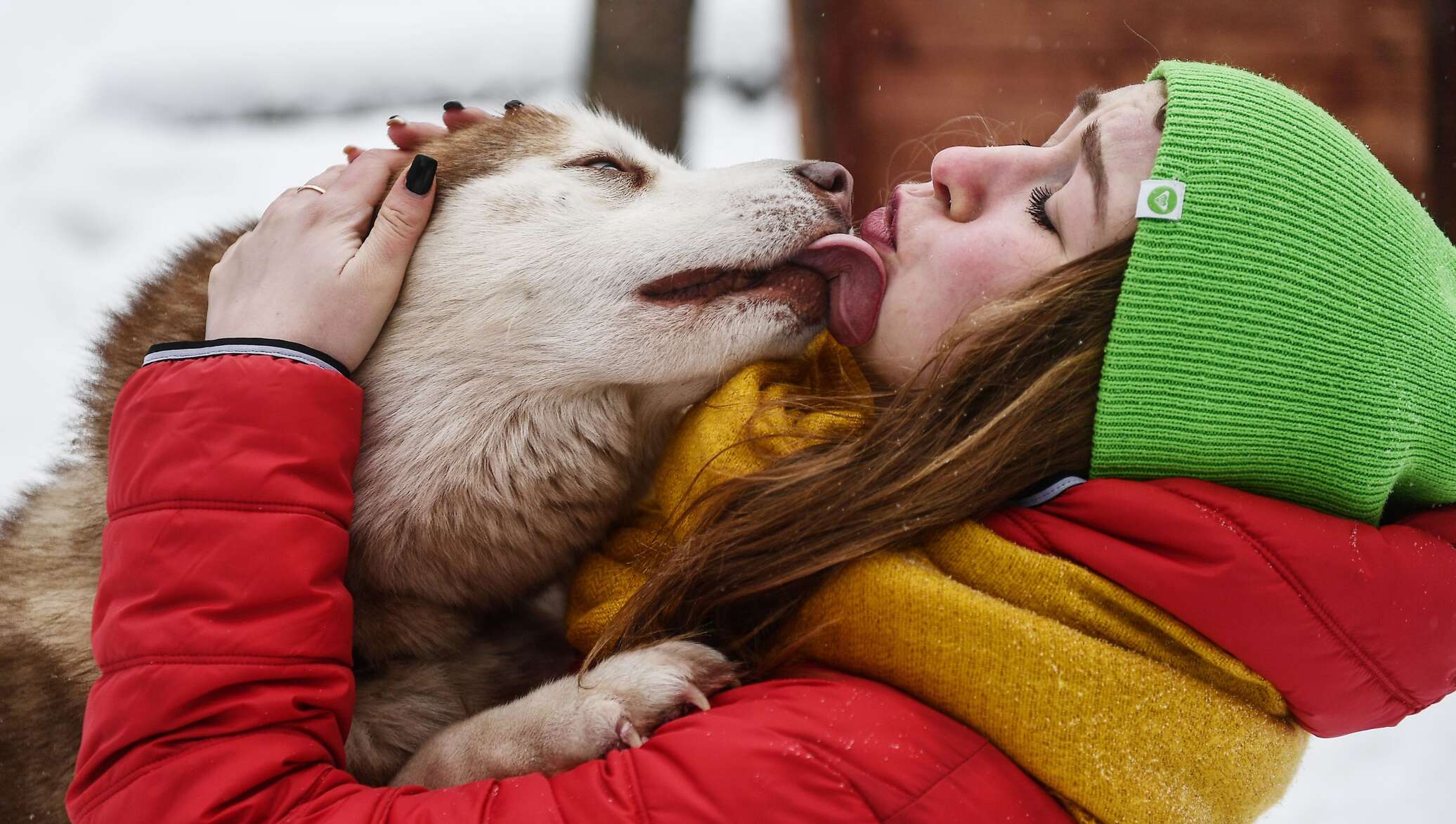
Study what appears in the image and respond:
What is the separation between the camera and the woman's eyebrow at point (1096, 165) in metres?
1.47

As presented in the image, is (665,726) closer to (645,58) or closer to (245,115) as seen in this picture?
(645,58)

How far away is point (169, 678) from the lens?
1.30 m

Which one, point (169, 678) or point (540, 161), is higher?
point (540, 161)

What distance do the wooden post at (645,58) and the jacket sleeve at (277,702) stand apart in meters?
1.93

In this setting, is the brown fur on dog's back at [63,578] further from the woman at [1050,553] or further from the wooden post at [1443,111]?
the wooden post at [1443,111]

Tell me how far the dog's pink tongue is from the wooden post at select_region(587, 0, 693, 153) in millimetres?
1550

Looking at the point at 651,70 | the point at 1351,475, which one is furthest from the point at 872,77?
the point at 1351,475

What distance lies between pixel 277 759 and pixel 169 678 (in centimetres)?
18

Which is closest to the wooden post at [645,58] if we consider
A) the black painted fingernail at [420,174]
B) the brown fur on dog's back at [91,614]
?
the brown fur on dog's back at [91,614]

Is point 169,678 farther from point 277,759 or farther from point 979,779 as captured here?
point 979,779

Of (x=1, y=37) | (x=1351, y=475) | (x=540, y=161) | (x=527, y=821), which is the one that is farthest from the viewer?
(x=1, y=37)

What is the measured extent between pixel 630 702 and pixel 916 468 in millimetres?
568

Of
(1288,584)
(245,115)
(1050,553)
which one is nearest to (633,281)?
(1050,553)

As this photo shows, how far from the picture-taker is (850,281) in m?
1.72
